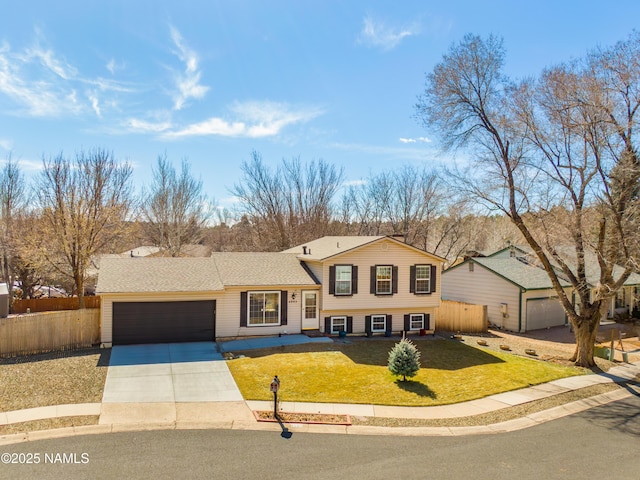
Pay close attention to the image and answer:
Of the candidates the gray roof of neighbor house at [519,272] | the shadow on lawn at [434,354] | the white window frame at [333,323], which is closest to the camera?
the shadow on lawn at [434,354]

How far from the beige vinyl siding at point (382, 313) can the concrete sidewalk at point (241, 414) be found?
29.1 feet

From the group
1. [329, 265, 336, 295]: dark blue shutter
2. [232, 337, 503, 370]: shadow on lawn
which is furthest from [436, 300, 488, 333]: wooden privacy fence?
[329, 265, 336, 295]: dark blue shutter

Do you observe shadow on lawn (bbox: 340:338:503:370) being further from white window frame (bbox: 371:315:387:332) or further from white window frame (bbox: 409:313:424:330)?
white window frame (bbox: 409:313:424:330)

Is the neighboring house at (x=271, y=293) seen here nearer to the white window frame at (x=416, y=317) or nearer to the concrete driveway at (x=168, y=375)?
the white window frame at (x=416, y=317)

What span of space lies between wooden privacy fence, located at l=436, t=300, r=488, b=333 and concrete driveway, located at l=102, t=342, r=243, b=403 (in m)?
14.1

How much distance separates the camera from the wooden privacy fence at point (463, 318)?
25359mm

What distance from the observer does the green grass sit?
13.5 meters

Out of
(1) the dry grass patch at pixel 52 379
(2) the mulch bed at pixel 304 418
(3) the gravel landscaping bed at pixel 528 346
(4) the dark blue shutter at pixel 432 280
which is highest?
(4) the dark blue shutter at pixel 432 280

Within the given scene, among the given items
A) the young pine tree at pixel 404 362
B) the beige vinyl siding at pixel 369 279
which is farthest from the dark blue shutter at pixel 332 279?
the young pine tree at pixel 404 362

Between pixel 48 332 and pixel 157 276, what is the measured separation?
492cm

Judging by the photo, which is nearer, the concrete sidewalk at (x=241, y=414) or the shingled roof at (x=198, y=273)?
the concrete sidewalk at (x=241, y=414)

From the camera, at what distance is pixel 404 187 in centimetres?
4934

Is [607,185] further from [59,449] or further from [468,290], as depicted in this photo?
[59,449]

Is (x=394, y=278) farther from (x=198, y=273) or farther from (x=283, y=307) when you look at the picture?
(x=198, y=273)
